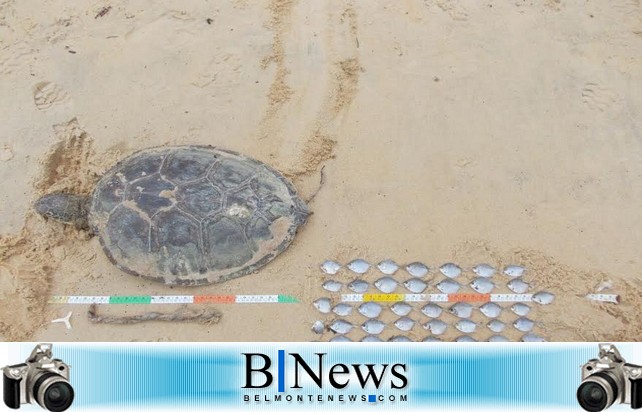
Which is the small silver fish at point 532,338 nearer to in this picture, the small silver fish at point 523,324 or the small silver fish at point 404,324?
the small silver fish at point 523,324

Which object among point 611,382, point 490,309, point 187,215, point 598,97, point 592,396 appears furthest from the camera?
point 598,97

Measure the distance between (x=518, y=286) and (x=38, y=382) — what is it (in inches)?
162

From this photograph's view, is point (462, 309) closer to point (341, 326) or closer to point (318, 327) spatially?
point (341, 326)

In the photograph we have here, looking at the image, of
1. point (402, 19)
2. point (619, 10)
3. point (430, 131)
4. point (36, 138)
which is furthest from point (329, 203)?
point (619, 10)

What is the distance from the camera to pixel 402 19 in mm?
5477

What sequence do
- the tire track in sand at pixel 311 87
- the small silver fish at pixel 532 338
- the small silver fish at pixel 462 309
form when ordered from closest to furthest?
the small silver fish at pixel 532 338 → the small silver fish at pixel 462 309 → the tire track in sand at pixel 311 87

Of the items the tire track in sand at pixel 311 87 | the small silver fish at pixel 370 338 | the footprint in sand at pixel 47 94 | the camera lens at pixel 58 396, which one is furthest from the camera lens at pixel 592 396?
the footprint in sand at pixel 47 94

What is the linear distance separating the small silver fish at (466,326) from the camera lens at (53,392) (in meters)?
3.32

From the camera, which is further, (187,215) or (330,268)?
(330,268)

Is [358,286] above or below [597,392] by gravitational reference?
above

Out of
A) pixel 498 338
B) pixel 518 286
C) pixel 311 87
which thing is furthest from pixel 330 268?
pixel 311 87

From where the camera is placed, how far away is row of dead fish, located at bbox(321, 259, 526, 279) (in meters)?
4.74

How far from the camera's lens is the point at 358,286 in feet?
15.6

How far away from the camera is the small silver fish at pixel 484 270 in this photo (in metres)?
4.75
